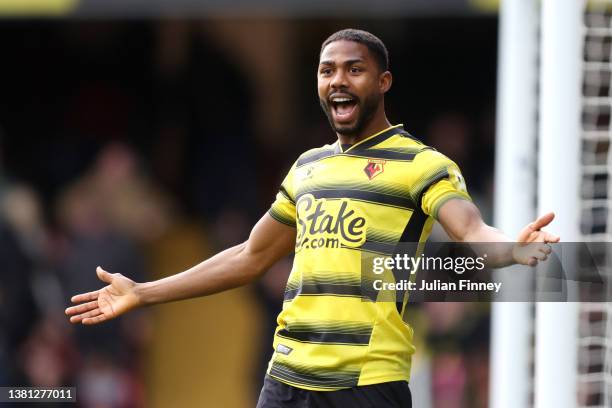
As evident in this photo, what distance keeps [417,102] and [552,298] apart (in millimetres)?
7035

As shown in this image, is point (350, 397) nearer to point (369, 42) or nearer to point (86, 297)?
point (86, 297)

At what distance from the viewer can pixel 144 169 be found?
11875mm

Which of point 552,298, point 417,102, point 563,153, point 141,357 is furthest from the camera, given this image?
point 417,102

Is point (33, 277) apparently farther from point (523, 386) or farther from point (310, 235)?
point (310, 235)

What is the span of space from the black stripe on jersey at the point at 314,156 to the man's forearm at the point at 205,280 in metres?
0.43

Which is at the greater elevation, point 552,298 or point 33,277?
point 33,277

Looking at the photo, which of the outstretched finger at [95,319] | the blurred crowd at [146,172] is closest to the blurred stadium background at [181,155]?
the blurred crowd at [146,172]

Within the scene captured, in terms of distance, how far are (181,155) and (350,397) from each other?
749 cm

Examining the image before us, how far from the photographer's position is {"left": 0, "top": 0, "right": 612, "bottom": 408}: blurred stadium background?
10344 mm

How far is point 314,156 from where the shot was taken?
5031 millimetres

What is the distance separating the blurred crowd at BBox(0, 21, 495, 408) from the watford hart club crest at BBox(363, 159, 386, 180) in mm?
4870

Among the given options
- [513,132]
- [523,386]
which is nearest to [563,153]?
[513,132]

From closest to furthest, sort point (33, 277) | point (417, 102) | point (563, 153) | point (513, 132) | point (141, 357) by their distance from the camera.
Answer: point (563, 153) → point (513, 132) → point (33, 277) → point (141, 357) → point (417, 102)

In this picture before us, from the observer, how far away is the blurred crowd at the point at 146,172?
1027 centimetres
